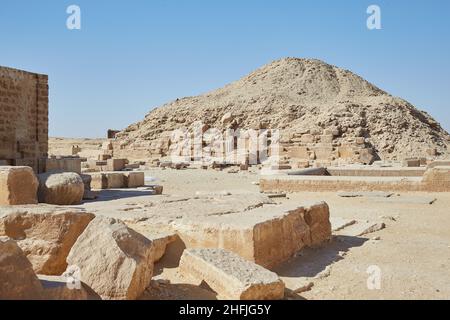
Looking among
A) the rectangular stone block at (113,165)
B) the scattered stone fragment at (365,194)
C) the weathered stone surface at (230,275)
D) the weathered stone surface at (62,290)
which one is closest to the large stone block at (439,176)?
the scattered stone fragment at (365,194)

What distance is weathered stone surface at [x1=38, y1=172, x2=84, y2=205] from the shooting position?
21.9 ft

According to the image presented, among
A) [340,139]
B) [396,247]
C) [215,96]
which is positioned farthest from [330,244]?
[215,96]

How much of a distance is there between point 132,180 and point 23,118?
278 centimetres

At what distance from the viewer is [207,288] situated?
3600mm

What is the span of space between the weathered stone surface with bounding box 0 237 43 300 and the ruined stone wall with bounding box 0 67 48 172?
5.82 meters

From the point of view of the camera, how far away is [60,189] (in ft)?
22.1

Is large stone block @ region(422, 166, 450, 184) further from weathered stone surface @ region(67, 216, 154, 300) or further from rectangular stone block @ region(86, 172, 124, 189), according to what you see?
weathered stone surface @ region(67, 216, 154, 300)

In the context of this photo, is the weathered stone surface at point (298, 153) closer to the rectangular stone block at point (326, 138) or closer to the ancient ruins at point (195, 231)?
the rectangular stone block at point (326, 138)

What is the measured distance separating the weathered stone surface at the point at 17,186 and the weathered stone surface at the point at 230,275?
10.3ft

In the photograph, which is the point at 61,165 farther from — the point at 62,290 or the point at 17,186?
the point at 62,290

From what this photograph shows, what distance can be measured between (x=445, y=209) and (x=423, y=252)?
3519 mm

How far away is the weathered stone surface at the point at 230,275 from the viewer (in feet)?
10.7

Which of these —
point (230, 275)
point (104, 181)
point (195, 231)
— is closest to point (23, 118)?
point (104, 181)

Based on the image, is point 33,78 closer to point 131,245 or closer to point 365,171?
point 131,245
